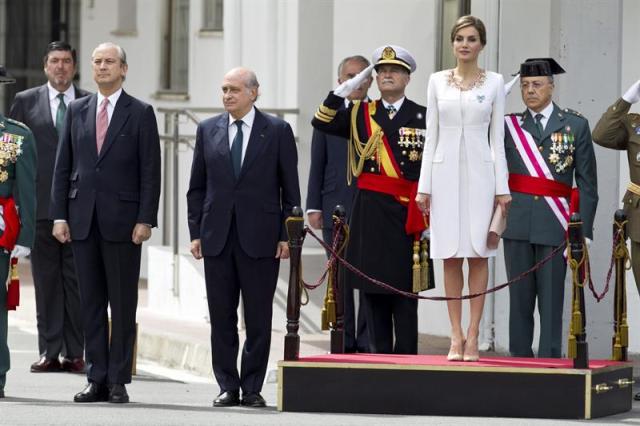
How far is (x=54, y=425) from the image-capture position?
1215 centimetres

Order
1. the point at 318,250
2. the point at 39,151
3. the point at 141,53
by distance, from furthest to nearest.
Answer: the point at 141,53
the point at 318,250
the point at 39,151

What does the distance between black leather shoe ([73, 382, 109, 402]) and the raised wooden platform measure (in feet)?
4.09

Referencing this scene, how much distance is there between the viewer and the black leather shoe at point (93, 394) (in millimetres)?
13359

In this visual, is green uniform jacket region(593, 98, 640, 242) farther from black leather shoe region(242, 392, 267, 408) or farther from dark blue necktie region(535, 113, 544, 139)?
black leather shoe region(242, 392, 267, 408)

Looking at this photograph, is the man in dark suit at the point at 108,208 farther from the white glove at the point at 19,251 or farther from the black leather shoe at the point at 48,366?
the black leather shoe at the point at 48,366

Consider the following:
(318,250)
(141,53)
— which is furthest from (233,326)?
(141,53)

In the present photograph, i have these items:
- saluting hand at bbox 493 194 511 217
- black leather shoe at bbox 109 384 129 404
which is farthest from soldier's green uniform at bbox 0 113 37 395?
saluting hand at bbox 493 194 511 217

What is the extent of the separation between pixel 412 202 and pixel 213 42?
11.6 m

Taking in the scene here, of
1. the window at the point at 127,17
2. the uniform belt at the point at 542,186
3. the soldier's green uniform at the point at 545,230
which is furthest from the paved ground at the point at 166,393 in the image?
the window at the point at 127,17

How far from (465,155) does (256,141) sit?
1.30 metres

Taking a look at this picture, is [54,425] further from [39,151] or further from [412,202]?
[39,151]

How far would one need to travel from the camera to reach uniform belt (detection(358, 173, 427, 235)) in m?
13.6

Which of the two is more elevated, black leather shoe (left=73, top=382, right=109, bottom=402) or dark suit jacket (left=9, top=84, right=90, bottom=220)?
dark suit jacket (left=9, top=84, right=90, bottom=220)

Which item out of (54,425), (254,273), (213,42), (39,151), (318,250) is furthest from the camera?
(213,42)
